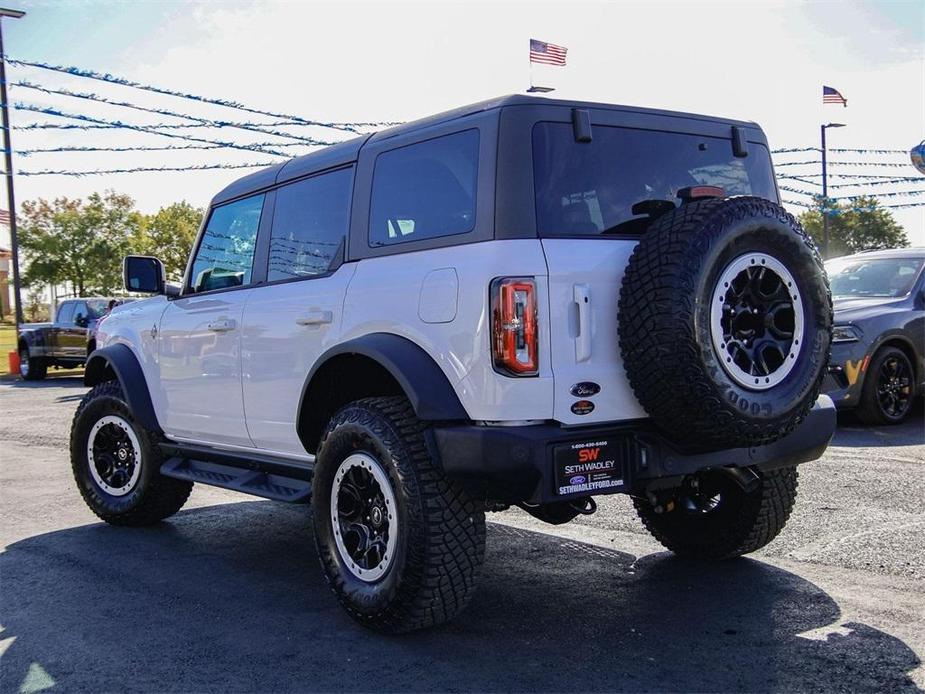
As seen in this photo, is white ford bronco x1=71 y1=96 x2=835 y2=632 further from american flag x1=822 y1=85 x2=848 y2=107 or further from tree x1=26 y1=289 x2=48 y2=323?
tree x1=26 y1=289 x2=48 y2=323

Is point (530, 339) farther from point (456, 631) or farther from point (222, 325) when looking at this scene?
point (222, 325)

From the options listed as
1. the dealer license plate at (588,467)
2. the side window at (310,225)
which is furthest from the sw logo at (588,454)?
the side window at (310,225)

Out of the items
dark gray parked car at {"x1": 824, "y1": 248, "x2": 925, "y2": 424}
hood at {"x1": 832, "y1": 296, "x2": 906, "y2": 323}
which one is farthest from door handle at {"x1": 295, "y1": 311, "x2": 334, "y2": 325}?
hood at {"x1": 832, "y1": 296, "x2": 906, "y2": 323}

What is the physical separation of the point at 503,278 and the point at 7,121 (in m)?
22.9

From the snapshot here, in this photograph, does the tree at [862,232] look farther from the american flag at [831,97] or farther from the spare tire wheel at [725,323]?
the spare tire wheel at [725,323]

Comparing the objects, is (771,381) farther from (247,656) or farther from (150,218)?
(150,218)

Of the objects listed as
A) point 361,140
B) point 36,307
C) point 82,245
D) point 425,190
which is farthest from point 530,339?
point 36,307

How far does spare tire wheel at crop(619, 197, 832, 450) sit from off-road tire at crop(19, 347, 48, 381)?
1948 cm

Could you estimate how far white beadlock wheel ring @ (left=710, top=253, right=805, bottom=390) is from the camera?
349 cm

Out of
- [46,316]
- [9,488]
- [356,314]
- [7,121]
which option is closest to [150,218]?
[46,316]

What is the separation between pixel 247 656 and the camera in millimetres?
3623

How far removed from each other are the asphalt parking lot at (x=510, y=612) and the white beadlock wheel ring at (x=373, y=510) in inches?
10.2

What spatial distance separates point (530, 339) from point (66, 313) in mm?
19587

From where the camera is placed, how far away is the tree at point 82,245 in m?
52.3
